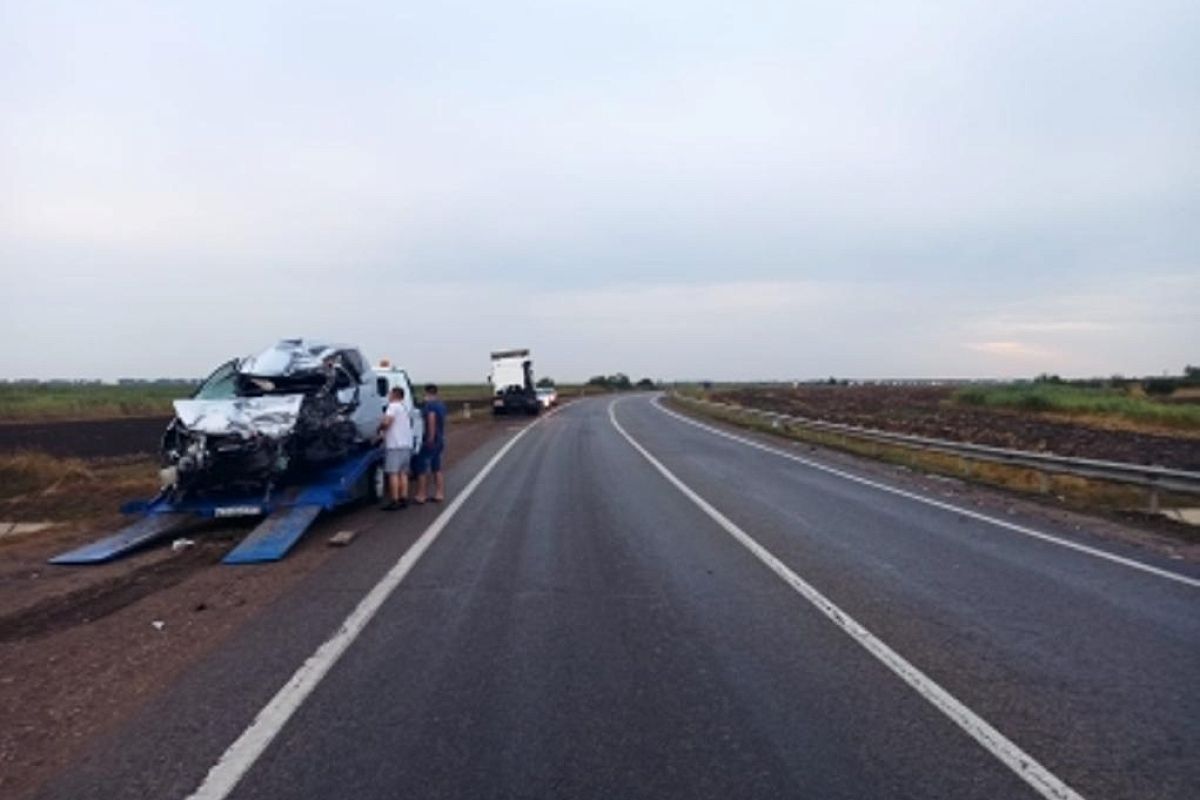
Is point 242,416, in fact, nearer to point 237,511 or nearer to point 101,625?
point 237,511

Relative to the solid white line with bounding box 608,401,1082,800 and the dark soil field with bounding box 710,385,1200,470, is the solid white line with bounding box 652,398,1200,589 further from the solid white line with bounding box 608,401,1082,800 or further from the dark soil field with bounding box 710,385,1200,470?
the dark soil field with bounding box 710,385,1200,470

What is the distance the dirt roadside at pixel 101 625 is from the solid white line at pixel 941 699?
456cm

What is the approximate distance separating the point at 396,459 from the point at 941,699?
11072 millimetres

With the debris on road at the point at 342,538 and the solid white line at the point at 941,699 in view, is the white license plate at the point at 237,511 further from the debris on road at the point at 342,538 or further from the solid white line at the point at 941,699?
the solid white line at the point at 941,699

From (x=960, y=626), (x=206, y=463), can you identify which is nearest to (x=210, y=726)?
(x=960, y=626)

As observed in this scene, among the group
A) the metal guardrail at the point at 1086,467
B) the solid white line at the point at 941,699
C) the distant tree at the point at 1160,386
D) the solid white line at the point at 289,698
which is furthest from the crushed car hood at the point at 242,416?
the distant tree at the point at 1160,386

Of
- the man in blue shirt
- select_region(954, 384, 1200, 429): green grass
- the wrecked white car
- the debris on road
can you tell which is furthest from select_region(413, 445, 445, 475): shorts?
select_region(954, 384, 1200, 429): green grass

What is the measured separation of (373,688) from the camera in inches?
257

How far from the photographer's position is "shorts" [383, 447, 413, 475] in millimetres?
16078

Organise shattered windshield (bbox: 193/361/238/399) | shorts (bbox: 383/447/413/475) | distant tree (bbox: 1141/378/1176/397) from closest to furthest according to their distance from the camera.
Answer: shattered windshield (bbox: 193/361/238/399) < shorts (bbox: 383/447/413/475) < distant tree (bbox: 1141/378/1176/397)

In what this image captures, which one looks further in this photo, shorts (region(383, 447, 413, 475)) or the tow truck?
shorts (region(383, 447, 413, 475))

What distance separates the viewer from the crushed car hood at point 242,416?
44.4 ft

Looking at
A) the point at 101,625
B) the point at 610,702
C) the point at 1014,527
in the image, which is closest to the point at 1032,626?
the point at 610,702

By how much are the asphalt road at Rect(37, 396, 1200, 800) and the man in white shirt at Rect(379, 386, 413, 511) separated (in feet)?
11.7
